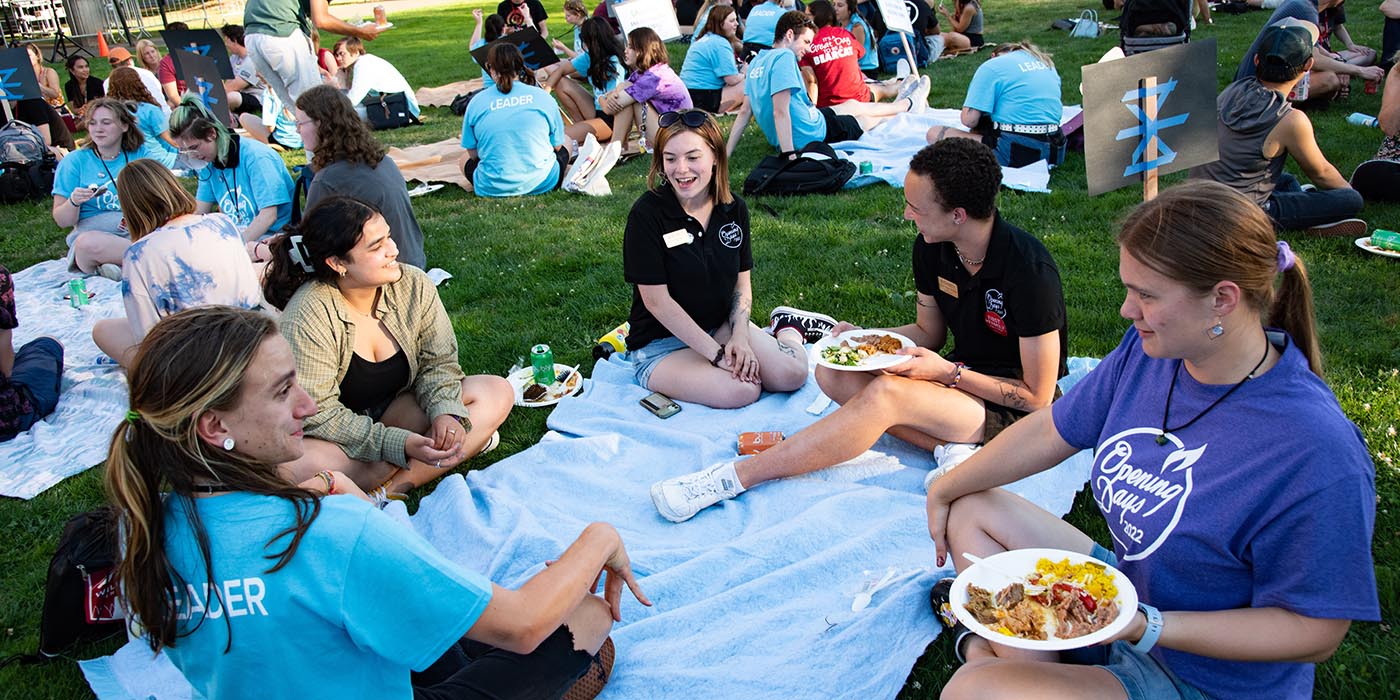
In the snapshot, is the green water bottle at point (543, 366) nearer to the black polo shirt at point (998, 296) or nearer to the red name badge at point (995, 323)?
the black polo shirt at point (998, 296)

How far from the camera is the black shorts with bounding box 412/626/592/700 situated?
8.20 feet

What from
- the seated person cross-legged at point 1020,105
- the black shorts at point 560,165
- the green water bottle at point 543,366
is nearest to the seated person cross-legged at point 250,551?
the green water bottle at point 543,366

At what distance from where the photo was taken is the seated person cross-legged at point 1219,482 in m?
1.96

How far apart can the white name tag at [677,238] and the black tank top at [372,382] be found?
137 cm

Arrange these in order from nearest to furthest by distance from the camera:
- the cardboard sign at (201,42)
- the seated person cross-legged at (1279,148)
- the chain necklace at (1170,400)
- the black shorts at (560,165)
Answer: the chain necklace at (1170,400) → the seated person cross-legged at (1279,148) → the black shorts at (560,165) → the cardboard sign at (201,42)

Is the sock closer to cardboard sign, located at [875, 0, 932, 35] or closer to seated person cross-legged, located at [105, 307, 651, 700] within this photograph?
seated person cross-legged, located at [105, 307, 651, 700]

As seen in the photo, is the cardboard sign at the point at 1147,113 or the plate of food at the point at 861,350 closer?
the plate of food at the point at 861,350

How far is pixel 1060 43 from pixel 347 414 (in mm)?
12502

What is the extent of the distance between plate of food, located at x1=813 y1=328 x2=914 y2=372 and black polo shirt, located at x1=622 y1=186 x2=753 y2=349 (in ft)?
2.75

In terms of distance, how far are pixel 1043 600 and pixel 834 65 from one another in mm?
8873

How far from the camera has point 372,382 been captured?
14.1ft

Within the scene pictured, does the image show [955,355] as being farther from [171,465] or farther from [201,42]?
[201,42]

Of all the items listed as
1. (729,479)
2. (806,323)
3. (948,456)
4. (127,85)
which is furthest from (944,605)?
(127,85)

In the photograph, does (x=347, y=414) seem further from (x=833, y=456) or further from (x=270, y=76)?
(x=270, y=76)
